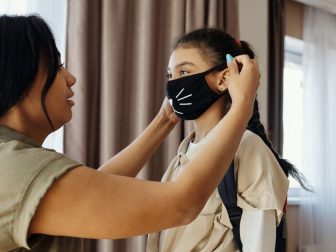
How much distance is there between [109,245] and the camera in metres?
1.61

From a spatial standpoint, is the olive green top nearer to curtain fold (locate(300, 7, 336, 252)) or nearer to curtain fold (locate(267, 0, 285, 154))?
curtain fold (locate(267, 0, 285, 154))

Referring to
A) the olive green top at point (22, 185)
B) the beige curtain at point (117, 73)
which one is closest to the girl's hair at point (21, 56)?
the olive green top at point (22, 185)

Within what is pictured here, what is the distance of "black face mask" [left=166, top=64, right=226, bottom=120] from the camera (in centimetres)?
115

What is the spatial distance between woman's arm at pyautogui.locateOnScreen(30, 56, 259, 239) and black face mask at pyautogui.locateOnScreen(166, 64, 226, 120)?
0.46 m

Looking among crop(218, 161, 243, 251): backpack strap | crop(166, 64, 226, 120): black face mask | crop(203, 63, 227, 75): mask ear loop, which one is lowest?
crop(218, 161, 243, 251): backpack strap

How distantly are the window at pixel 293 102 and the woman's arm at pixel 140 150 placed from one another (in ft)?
6.76

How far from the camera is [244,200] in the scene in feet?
3.36

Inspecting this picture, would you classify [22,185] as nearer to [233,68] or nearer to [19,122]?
[19,122]

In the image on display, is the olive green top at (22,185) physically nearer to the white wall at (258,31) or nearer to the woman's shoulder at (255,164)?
the woman's shoulder at (255,164)

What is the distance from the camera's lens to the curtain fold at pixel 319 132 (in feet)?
9.84

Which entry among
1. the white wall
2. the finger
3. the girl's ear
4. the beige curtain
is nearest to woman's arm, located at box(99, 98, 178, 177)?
the girl's ear

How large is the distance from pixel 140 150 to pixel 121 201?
1.68ft

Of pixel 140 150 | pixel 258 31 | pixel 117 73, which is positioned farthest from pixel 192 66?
pixel 258 31

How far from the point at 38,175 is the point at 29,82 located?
196 mm
